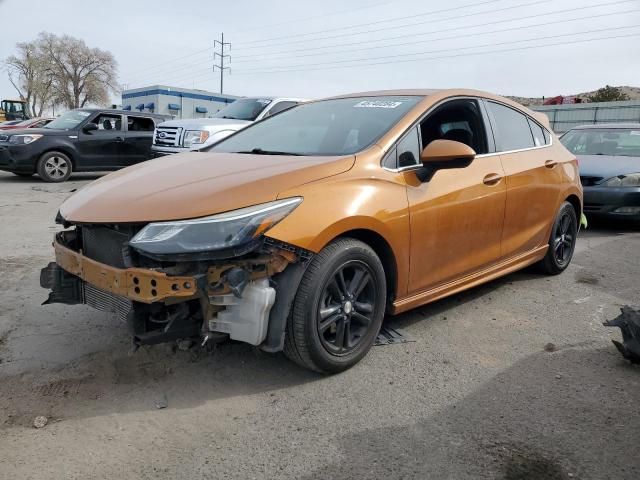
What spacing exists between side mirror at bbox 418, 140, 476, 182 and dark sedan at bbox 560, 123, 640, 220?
16.9 feet

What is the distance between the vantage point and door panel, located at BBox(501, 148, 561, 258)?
4.18 meters

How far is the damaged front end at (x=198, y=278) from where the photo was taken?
253cm

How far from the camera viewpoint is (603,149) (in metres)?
8.65

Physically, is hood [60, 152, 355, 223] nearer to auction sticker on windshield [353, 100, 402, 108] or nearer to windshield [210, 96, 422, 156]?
windshield [210, 96, 422, 156]

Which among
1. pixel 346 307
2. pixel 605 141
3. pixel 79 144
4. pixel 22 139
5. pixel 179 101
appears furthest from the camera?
pixel 179 101

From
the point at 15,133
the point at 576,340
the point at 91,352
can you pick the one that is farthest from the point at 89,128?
the point at 576,340

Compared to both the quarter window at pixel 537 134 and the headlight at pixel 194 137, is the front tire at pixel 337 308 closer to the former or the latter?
the quarter window at pixel 537 134

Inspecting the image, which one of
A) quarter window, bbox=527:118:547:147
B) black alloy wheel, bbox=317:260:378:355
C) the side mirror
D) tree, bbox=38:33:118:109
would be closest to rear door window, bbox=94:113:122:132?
quarter window, bbox=527:118:547:147

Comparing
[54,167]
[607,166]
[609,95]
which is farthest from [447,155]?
[609,95]

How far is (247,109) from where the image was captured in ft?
35.3

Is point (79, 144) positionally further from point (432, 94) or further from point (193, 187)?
point (193, 187)

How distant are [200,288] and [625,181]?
695 centimetres

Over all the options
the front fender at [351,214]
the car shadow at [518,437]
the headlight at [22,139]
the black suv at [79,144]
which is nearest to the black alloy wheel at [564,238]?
the car shadow at [518,437]

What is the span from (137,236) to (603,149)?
8.23 m
